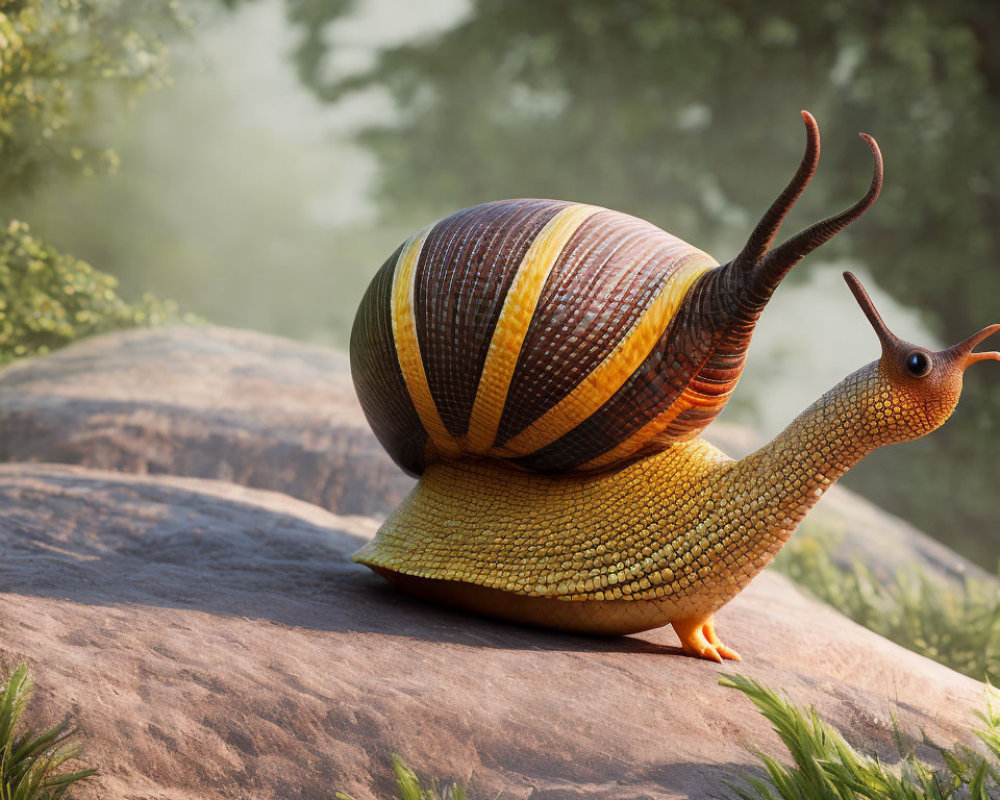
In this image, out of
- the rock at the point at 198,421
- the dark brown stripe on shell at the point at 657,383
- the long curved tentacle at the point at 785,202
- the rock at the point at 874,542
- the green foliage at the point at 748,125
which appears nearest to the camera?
the long curved tentacle at the point at 785,202

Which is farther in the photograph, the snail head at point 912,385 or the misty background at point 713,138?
the misty background at point 713,138

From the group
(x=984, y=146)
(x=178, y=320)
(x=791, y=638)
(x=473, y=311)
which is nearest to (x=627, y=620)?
(x=791, y=638)

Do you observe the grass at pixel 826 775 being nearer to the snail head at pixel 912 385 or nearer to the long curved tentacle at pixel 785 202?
the snail head at pixel 912 385

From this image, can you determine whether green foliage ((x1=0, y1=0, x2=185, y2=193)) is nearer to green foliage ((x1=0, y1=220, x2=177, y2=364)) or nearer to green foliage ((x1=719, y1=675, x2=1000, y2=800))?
green foliage ((x1=0, y1=220, x2=177, y2=364))

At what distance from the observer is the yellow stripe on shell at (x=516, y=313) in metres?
2.66

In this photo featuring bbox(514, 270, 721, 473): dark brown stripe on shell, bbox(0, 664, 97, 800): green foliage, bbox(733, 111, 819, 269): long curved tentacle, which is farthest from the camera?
bbox(514, 270, 721, 473): dark brown stripe on shell

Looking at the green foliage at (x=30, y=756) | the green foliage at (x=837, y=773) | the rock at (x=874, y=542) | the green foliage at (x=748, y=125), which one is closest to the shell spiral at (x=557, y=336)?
the green foliage at (x=837, y=773)

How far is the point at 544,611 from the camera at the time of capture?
271 cm

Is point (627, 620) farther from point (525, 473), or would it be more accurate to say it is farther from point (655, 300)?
point (655, 300)

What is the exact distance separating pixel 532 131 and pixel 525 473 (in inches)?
470

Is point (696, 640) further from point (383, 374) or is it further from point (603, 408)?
point (383, 374)

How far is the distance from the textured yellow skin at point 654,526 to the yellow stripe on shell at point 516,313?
0.34 metres

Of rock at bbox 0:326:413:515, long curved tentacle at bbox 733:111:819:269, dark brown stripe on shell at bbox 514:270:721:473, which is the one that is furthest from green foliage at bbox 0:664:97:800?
rock at bbox 0:326:413:515

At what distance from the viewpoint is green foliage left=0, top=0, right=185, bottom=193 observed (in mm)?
5570
